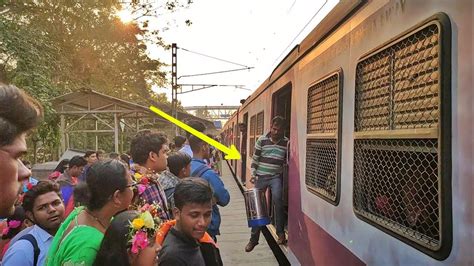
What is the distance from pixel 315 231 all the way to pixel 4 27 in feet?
27.2

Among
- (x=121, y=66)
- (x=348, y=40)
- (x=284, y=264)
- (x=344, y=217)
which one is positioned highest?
(x=121, y=66)

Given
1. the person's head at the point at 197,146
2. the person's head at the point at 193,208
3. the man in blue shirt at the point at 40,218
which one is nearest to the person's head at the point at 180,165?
the person's head at the point at 197,146

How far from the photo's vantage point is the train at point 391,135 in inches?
61.5

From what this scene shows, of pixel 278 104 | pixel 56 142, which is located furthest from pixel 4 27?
pixel 278 104

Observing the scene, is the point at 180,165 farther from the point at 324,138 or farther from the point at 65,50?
the point at 65,50

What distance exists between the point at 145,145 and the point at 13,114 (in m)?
1.94

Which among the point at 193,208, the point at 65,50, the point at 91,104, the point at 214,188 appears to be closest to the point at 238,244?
the point at 214,188

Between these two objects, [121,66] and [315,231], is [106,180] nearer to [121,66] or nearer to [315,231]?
[315,231]

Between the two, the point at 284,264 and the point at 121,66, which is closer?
the point at 284,264

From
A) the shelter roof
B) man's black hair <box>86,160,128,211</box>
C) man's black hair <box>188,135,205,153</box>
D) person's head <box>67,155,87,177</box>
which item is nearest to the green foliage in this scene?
the shelter roof

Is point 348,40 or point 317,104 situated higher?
point 348,40

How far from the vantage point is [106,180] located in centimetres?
212

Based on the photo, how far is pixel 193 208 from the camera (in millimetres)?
2398

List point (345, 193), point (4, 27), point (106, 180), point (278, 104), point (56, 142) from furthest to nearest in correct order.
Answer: point (56, 142), point (4, 27), point (278, 104), point (345, 193), point (106, 180)
